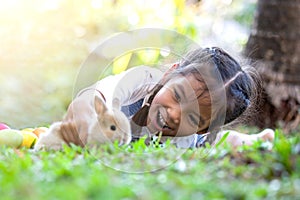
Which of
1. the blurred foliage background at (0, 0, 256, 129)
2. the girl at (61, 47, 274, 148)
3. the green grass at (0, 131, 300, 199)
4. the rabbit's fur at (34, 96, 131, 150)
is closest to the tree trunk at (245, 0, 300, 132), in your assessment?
the blurred foliage background at (0, 0, 256, 129)

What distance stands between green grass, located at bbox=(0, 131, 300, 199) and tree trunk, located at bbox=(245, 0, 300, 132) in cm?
364

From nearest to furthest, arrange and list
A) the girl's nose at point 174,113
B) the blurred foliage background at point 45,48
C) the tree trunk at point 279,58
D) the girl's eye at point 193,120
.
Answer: the girl's nose at point 174,113
the girl's eye at point 193,120
the tree trunk at point 279,58
the blurred foliage background at point 45,48

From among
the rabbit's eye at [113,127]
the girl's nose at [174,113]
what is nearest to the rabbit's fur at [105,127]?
the rabbit's eye at [113,127]

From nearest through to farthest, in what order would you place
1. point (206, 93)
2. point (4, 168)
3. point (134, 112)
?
1. point (4, 168)
2. point (206, 93)
3. point (134, 112)

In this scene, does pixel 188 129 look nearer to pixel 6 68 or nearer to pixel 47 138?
pixel 47 138

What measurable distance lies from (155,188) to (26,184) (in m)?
0.43

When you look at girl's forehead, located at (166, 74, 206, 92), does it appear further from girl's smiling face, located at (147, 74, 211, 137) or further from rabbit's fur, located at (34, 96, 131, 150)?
rabbit's fur, located at (34, 96, 131, 150)

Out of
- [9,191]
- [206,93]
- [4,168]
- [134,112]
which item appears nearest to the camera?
[9,191]

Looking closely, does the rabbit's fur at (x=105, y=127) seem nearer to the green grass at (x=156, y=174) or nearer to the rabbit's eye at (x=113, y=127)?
the rabbit's eye at (x=113, y=127)

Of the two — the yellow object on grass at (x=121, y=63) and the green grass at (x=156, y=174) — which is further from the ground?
the green grass at (x=156, y=174)

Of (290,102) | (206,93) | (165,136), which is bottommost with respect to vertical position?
(290,102)

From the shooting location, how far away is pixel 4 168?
256 centimetres

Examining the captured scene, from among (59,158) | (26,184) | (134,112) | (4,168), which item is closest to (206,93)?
(134,112)

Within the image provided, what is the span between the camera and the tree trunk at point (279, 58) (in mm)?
6535
